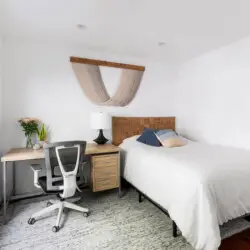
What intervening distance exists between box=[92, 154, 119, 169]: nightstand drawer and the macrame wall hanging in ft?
3.34

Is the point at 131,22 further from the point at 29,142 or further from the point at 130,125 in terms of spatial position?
the point at 29,142

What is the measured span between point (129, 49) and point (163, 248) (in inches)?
111

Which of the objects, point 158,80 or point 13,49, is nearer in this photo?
point 13,49

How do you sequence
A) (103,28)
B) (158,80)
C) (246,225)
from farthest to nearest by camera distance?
(158,80), (103,28), (246,225)

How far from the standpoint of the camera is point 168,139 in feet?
10.4

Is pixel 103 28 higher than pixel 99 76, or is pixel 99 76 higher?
pixel 103 28

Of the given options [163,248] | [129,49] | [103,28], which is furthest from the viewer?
[129,49]

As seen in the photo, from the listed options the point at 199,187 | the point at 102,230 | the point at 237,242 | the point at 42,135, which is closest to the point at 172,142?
the point at 199,187

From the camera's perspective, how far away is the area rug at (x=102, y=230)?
191 cm

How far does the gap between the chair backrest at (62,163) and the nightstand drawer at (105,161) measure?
1.75 ft

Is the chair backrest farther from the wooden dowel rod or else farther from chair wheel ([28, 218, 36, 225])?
the wooden dowel rod

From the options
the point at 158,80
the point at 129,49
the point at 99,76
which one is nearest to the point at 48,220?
the point at 99,76

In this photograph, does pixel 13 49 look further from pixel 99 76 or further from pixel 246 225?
pixel 246 225

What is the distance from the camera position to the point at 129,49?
326 centimetres
